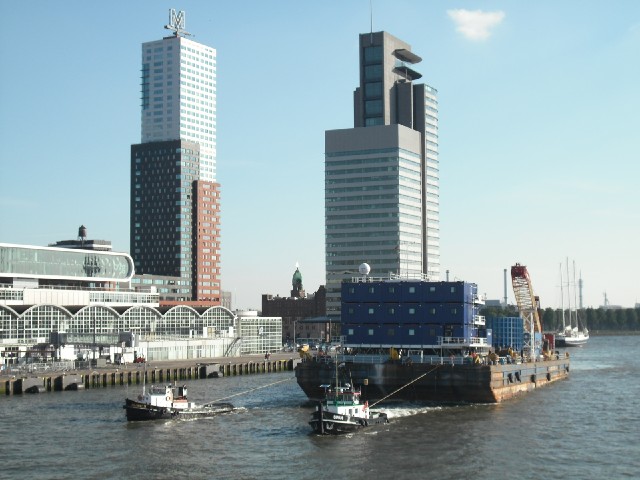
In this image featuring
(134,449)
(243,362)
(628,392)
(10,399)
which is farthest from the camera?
(243,362)

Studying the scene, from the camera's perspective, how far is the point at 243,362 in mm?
176000

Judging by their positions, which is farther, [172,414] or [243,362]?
[243,362]

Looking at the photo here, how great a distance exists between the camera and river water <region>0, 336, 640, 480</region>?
68.5m

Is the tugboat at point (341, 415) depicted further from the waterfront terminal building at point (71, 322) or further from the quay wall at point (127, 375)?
the waterfront terminal building at point (71, 322)

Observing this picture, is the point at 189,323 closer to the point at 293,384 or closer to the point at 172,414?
the point at 293,384

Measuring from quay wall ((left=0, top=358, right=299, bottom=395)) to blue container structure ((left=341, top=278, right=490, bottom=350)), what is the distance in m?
28.2

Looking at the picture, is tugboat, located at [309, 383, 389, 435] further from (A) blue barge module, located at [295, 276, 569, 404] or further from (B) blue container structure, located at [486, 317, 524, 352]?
(B) blue container structure, located at [486, 317, 524, 352]

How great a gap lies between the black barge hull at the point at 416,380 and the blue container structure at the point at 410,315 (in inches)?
271

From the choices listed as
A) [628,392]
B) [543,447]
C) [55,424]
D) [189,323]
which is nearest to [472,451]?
[543,447]

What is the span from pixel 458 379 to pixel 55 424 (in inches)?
1751

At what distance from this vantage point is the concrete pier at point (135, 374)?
401 feet

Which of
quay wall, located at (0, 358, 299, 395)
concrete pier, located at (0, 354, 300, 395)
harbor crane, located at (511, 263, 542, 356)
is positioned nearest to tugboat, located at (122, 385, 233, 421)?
quay wall, located at (0, 358, 299, 395)

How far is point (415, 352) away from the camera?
11331cm

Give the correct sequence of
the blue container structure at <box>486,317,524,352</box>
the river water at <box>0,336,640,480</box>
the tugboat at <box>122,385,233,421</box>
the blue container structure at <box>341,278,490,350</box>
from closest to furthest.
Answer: the river water at <box>0,336,640,480</box> < the tugboat at <box>122,385,233,421</box> < the blue container structure at <box>341,278,490,350</box> < the blue container structure at <box>486,317,524,352</box>
